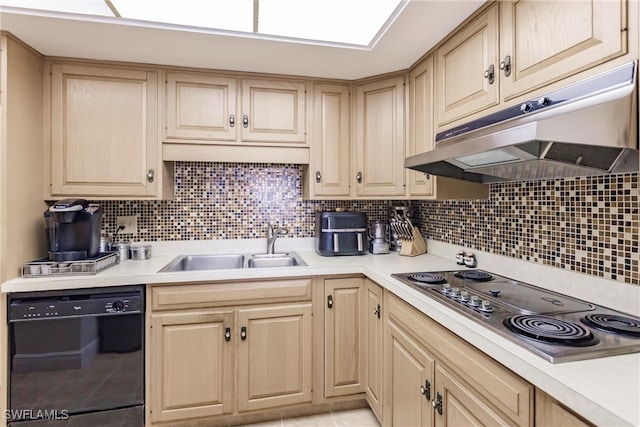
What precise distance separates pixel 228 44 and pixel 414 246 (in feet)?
5.70

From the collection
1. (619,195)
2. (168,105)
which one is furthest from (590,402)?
(168,105)

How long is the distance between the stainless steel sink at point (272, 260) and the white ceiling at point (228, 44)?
128 centimetres

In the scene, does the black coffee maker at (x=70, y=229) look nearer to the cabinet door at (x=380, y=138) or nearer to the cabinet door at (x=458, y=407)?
the cabinet door at (x=380, y=138)

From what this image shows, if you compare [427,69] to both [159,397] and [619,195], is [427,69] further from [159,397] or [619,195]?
[159,397]

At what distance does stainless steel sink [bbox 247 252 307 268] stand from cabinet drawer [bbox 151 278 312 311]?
0.35 meters

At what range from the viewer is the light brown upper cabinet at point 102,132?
1.97m

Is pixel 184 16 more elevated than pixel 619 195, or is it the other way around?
pixel 184 16

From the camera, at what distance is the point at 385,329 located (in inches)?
68.5

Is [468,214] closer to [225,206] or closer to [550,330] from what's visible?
[550,330]

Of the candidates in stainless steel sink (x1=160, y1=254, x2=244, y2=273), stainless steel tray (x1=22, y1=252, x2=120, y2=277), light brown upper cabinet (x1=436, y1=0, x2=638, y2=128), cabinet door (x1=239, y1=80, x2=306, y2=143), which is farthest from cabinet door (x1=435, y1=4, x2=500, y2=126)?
stainless steel tray (x1=22, y1=252, x2=120, y2=277)

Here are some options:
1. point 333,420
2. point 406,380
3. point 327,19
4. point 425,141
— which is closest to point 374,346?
point 406,380

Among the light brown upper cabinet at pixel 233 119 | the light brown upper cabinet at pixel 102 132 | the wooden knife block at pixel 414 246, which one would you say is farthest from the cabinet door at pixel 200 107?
the wooden knife block at pixel 414 246

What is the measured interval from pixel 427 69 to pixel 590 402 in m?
1.79

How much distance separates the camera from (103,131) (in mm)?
2021
